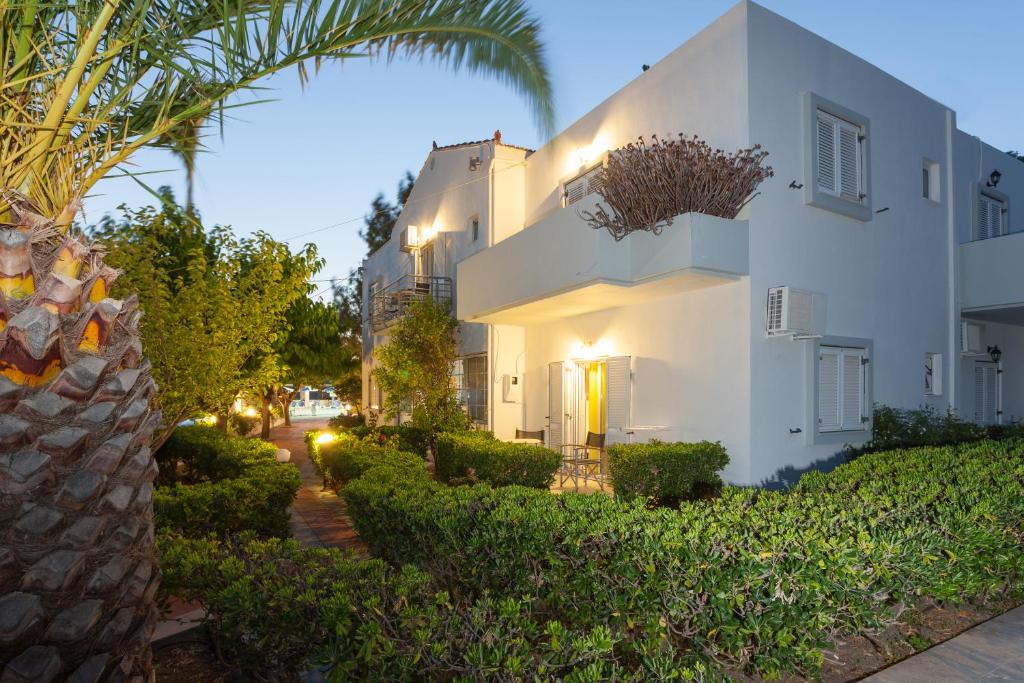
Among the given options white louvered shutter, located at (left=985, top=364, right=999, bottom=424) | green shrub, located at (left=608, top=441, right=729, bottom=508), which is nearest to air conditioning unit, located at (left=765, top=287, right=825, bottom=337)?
green shrub, located at (left=608, top=441, right=729, bottom=508)

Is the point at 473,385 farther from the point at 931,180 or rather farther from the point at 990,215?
the point at 990,215

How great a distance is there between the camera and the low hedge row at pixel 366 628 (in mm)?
2648

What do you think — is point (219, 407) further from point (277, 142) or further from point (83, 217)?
point (83, 217)

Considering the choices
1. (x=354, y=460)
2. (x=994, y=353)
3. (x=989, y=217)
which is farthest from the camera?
(x=989, y=217)

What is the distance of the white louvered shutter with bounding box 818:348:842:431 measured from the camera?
9.51 metres

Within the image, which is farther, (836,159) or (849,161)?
(849,161)

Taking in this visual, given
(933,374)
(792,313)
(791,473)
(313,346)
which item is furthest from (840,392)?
(313,346)

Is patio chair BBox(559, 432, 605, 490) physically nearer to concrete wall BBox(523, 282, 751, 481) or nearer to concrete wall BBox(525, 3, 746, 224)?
concrete wall BBox(523, 282, 751, 481)

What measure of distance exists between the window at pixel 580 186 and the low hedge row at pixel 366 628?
355 inches

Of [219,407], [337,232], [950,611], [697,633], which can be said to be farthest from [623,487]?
[337,232]

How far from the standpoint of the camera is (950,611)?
5.00 m

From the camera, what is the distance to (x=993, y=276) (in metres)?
11.7

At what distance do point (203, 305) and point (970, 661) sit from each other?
348 inches

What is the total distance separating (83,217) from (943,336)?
13.1m
